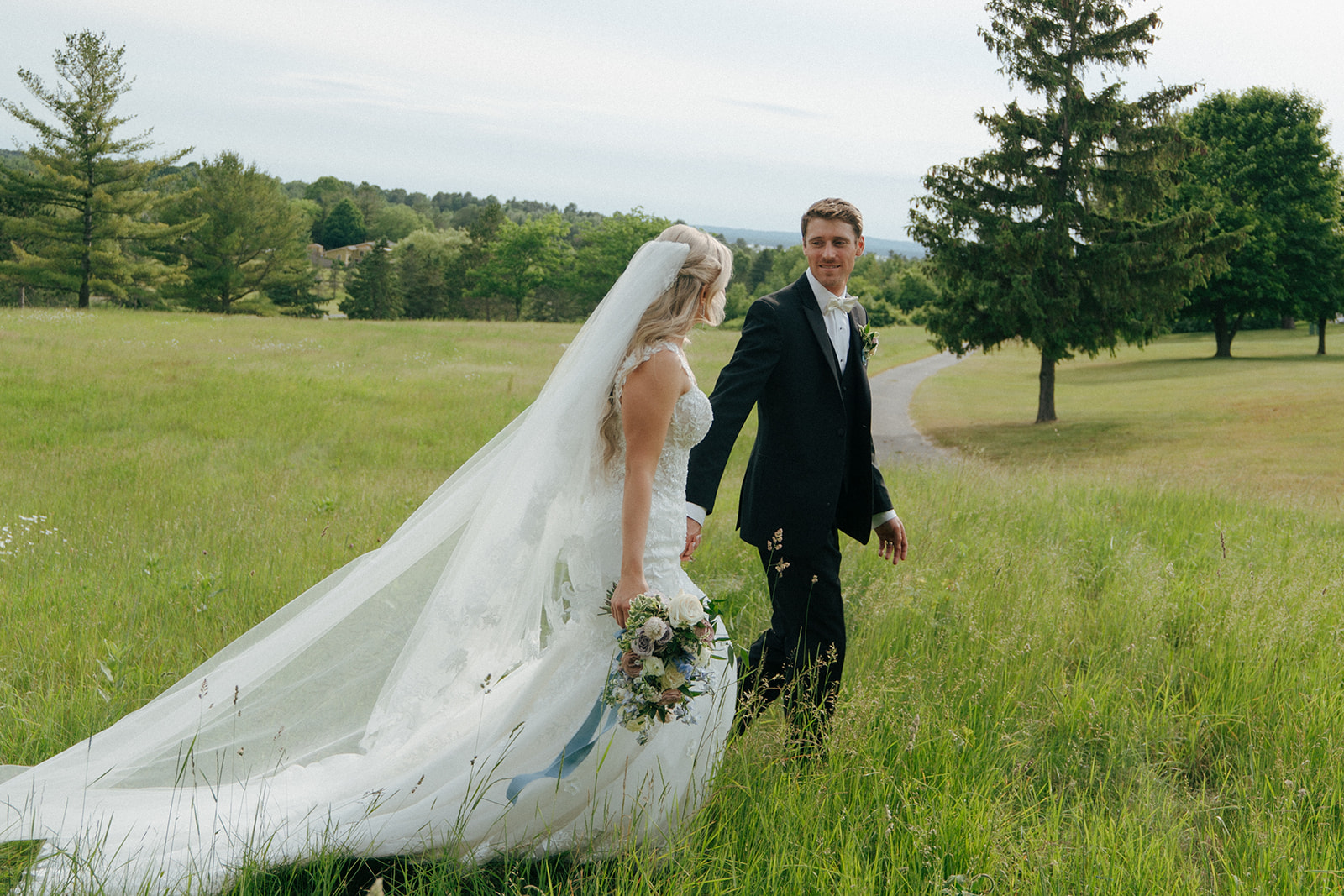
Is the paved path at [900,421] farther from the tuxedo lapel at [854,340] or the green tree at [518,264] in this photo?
the green tree at [518,264]

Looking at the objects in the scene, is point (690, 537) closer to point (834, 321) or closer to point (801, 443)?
point (801, 443)

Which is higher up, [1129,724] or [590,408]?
[590,408]

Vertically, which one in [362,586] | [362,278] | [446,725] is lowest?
[446,725]

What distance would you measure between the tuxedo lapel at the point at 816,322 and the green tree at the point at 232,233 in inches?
2581

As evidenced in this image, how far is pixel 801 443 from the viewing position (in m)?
4.07

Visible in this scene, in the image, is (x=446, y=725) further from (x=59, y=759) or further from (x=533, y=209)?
(x=533, y=209)

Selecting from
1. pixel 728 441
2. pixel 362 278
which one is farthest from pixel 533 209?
pixel 728 441

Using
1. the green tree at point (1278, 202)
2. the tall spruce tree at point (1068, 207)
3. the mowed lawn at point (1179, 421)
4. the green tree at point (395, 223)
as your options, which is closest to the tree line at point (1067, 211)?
A: the tall spruce tree at point (1068, 207)

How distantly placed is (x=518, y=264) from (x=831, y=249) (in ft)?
279

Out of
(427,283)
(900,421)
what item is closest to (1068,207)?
(900,421)

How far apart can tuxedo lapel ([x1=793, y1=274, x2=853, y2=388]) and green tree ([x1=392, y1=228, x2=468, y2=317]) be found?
7522 centimetres

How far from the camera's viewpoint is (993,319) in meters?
23.6

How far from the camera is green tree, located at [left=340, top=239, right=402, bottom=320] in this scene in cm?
7231

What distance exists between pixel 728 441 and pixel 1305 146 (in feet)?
157
